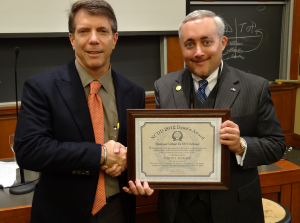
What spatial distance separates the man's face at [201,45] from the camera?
1.29 meters

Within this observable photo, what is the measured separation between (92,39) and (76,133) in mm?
432

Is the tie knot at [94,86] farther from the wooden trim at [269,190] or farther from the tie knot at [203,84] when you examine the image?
the wooden trim at [269,190]

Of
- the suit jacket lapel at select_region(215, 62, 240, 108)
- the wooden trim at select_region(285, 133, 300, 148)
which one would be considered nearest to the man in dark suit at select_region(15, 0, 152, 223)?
the suit jacket lapel at select_region(215, 62, 240, 108)

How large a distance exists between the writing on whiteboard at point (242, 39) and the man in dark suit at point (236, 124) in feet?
10.7

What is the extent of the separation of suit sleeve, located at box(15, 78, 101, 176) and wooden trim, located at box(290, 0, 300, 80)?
14.4 feet

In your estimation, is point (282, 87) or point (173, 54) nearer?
point (173, 54)

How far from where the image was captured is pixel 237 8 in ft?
14.2

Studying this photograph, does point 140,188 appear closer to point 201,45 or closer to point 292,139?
point 201,45

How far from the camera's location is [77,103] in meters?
1.29

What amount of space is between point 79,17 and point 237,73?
800mm

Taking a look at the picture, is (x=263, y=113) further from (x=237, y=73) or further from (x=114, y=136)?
(x=114, y=136)

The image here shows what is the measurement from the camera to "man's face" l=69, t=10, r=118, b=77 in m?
1.27

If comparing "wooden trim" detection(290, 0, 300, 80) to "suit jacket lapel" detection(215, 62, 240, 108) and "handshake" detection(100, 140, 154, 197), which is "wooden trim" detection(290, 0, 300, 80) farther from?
"handshake" detection(100, 140, 154, 197)

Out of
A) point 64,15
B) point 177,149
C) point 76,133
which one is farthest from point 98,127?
point 64,15
